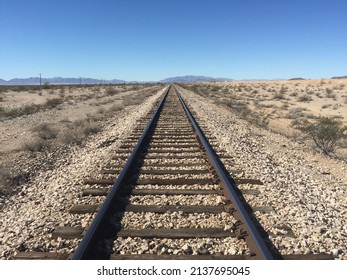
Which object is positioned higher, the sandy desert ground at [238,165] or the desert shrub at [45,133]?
the desert shrub at [45,133]

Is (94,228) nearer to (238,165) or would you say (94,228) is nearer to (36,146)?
(238,165)

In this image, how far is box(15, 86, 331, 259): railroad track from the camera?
4078 mm

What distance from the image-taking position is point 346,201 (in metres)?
6.27

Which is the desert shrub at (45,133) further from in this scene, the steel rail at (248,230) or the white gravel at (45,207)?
the steel rail at (248,230)

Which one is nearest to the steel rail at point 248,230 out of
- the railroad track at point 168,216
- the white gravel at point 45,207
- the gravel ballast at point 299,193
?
the railroad track at point 168,216

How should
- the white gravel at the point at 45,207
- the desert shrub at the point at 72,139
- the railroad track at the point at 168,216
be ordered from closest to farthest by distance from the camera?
the railroad track at the point at 168,216
the white gravel at the point at 45,207
the desert shrub at the point at 72,139

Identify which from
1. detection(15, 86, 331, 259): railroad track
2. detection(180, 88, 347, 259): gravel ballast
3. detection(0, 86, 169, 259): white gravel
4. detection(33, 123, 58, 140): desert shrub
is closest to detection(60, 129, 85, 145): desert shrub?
detection(33, 123, 58, 140): desert shrub

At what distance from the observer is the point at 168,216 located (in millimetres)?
5098

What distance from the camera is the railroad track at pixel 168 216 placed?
408cm

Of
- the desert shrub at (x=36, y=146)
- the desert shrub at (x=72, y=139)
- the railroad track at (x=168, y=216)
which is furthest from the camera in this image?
the desert shrub at (x=72, y=139)

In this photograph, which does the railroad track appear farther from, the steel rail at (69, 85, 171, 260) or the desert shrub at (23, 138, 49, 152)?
the desert shrub at (23, 138, 49, 152)

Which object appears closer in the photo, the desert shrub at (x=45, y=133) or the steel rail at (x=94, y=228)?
the steel rail at (x=94, y=228)

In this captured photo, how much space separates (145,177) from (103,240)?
2.64m

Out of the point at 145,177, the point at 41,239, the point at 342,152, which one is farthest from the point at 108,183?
the point at 342,152
